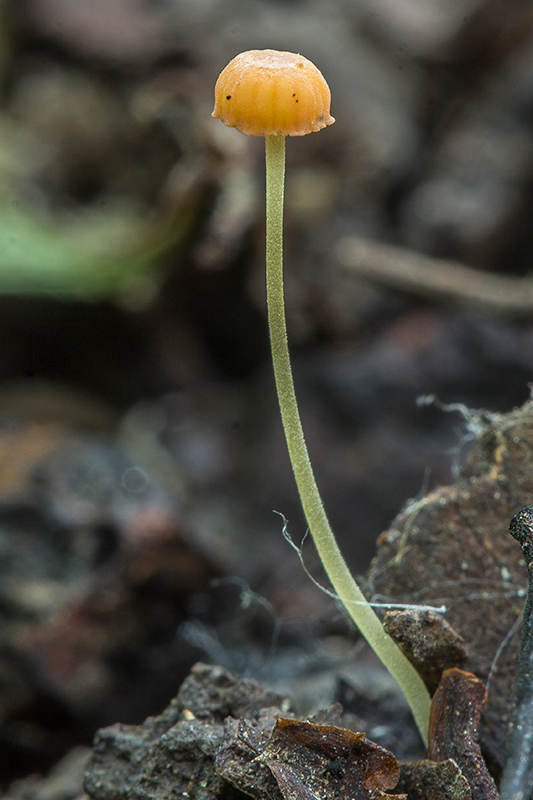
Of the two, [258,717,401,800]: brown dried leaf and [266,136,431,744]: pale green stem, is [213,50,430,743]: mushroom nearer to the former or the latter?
[266,136,431,744]: pale green stem

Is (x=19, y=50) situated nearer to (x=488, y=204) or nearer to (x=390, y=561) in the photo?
(x=488, y=204)

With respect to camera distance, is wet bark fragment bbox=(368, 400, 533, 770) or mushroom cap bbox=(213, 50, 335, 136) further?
wet bark fragment bbox=(368, 400, 533, 770)

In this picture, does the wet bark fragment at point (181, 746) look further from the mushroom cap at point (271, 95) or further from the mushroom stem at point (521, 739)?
the mushroom cap at point (271, 95)

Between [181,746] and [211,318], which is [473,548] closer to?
[181,746]

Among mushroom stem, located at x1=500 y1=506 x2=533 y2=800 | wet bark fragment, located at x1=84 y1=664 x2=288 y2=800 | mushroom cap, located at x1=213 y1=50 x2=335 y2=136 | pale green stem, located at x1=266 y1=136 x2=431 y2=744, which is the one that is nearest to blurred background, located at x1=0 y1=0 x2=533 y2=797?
wet bark fragment, located at x1=84 y1=664 x2=288 y2=800

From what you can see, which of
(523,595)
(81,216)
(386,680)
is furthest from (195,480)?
(523,595)

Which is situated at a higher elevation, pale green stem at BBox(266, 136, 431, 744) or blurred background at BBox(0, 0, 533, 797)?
blurred background at BBox(0, 0, 533, 797)
